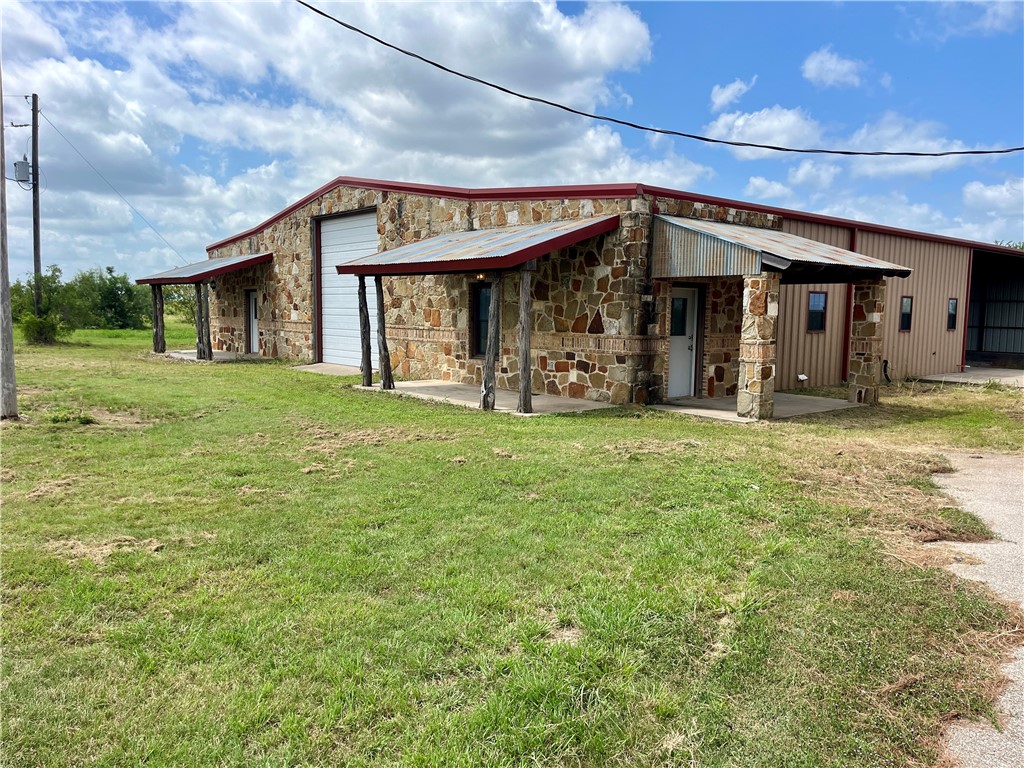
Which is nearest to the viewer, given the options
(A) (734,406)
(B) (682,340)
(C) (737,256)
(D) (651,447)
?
(D) (651,447)

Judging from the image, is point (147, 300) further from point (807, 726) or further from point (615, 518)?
point (807, 726)

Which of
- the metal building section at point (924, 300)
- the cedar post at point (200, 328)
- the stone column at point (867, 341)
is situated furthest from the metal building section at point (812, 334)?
the cedar post at point (200, 328)

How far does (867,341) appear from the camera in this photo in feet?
42.4

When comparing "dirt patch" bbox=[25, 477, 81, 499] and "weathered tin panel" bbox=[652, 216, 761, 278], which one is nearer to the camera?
"dirt patch" bbox=[25, 477, 81, 499]

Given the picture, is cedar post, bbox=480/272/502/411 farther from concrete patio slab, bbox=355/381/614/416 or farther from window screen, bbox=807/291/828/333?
window screen, bbox=807/291/828/333

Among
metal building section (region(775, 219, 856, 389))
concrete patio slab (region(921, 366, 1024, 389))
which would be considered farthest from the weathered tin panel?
concrete patio slab (region(921, 366, 1024, 389))

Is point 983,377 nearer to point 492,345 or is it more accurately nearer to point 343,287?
point 492,345

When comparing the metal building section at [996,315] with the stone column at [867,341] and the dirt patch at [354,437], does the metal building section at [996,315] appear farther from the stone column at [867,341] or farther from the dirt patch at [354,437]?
the dirt patch at [354,437]

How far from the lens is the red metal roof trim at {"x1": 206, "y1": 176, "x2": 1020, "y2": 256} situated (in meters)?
11.9

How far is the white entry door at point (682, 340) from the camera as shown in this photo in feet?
41.9

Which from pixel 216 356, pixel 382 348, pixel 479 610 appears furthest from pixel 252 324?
pixel 479 610

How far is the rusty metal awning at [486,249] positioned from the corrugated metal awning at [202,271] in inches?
317

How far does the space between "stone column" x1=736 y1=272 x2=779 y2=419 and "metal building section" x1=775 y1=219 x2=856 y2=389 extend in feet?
15.0

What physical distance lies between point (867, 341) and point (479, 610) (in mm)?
11417
